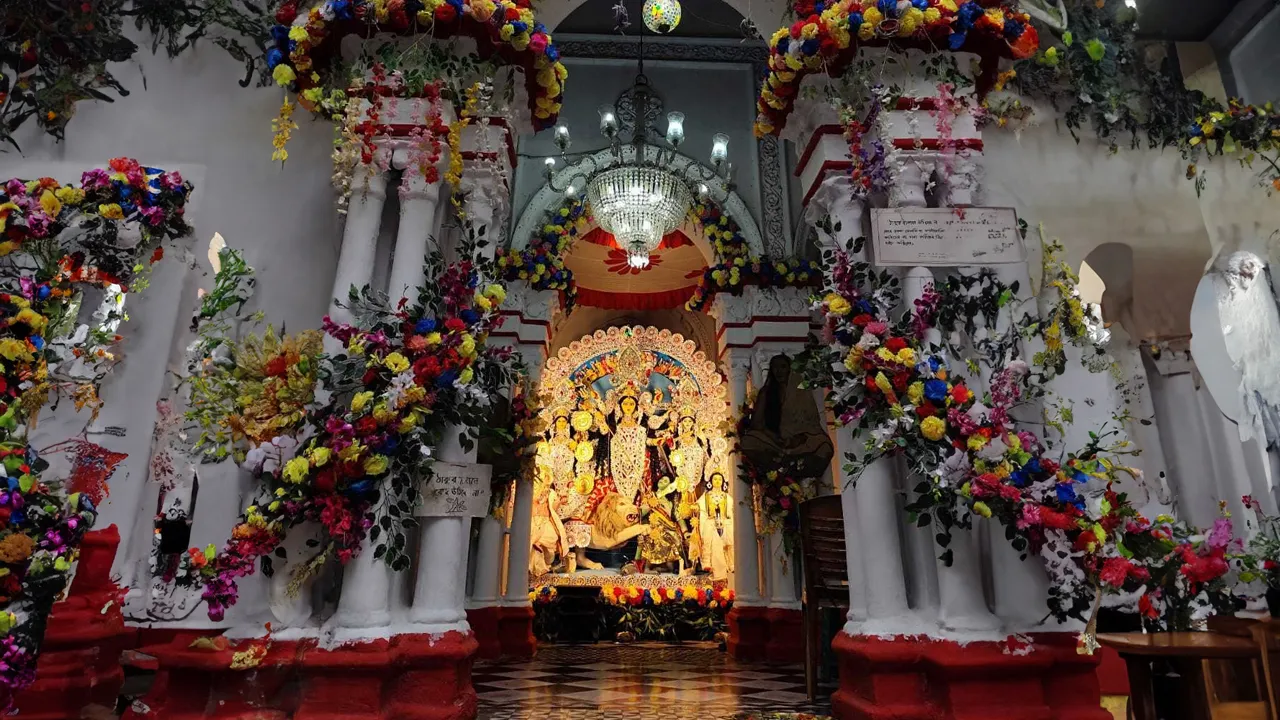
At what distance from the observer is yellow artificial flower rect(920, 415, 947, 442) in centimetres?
276

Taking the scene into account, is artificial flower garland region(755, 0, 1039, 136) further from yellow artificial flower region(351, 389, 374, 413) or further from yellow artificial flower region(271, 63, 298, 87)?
yellow artificial flower region(351, 389, 374, 413)

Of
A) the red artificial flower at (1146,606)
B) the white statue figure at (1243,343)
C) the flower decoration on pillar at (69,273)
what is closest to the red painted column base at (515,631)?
the flower decoration on pillar at (69,273)

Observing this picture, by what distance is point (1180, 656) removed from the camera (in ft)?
6.96

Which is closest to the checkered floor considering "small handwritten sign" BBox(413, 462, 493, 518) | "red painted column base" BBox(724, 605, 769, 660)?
"red painted column base" BBox(724, 605, 769, 660)

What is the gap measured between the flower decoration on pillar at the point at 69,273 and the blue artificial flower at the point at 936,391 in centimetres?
324

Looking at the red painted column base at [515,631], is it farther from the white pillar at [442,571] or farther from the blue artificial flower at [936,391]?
the blue artificial flower at [936,391]

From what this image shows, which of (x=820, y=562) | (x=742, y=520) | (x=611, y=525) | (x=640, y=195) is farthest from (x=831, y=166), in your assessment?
(x=611, y=525)

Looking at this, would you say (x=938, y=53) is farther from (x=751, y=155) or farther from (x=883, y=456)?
(x=751, y=155)

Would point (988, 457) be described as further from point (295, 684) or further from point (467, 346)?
point (295, 684)

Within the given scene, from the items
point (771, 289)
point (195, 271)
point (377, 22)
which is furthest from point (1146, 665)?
point (771, 289)

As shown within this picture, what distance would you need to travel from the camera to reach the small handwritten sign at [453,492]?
305cm

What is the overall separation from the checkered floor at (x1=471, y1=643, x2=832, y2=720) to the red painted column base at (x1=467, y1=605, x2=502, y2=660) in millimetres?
361

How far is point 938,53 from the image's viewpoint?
3.46 metres

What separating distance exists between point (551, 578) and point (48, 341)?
17.5ft
